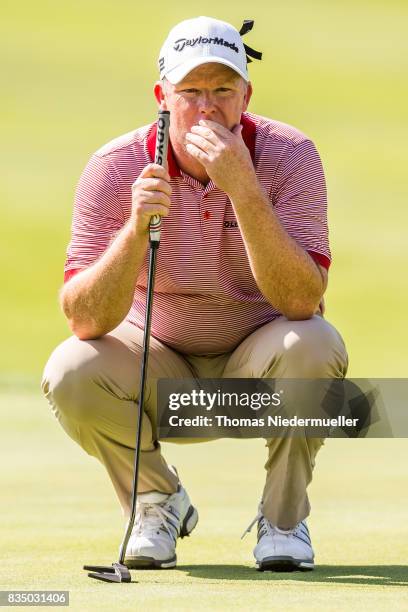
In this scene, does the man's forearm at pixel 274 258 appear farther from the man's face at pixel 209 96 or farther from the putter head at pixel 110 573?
the putter head at pixel 110 573

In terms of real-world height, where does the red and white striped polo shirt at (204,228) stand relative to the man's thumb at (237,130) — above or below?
below

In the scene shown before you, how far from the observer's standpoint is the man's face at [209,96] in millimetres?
3186

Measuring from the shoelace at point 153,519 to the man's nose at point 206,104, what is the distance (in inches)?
37.7

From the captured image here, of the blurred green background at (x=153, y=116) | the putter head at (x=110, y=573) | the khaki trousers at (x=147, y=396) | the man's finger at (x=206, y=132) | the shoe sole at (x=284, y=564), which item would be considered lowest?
the putter head at (x=110, y=573)

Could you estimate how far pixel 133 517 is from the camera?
300cm

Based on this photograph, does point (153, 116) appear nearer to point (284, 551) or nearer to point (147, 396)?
point (147, 396)

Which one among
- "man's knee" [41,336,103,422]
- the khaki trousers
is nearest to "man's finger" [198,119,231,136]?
the khaki trousers

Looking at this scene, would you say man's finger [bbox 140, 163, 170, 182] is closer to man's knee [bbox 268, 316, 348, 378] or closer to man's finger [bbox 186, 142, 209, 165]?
man's finger [bbox 186, 142, 209, 165]

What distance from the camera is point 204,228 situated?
3365 mm

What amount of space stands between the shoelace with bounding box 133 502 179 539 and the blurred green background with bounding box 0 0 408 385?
8.32 m

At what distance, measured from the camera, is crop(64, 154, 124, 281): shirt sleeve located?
3.33m

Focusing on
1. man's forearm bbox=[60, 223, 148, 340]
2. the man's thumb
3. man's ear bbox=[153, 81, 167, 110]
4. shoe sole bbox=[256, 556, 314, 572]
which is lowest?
shoe sole bbox=[256, 556, 314, 572]

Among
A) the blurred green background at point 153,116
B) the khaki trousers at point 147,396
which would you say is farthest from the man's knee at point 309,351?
the blurred green background at point 153,116

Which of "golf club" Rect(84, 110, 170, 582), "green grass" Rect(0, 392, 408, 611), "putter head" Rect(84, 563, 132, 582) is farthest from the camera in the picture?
"golf club" Rect(84, 110, 170, 582)
